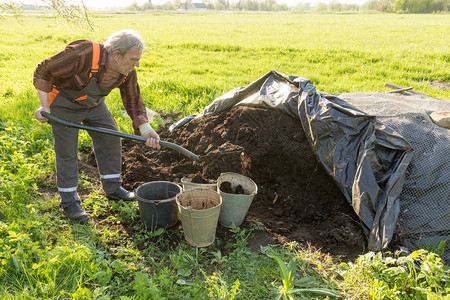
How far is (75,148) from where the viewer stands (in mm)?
3123

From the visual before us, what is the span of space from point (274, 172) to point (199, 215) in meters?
1.27

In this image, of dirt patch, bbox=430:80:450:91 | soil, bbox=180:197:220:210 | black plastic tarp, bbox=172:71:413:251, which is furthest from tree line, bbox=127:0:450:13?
soil, bbox=180:197:220:210

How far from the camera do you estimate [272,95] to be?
391 cm

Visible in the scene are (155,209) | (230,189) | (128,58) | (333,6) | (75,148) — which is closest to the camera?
(128,58)

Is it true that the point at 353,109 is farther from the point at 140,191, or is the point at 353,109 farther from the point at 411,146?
the point at 140,191

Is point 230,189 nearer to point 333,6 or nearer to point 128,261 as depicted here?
point 128,261

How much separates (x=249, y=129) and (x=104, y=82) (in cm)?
169

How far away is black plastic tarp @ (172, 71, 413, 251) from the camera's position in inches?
110

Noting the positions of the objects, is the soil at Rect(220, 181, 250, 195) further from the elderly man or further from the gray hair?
the gray hair

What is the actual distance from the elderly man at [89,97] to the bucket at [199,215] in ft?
1.97

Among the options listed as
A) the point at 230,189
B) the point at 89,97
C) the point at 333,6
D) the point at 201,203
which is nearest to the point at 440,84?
the point at 230,189

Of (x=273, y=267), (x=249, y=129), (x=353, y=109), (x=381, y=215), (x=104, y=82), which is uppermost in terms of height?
(x=104, y=82)

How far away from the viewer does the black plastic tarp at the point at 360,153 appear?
2783 millimetres

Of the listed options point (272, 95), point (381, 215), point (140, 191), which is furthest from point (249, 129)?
point (381, 215)
